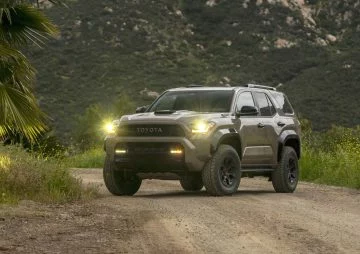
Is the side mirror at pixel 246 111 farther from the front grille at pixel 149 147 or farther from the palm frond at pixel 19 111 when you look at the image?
the palm frond at pixel 19 111

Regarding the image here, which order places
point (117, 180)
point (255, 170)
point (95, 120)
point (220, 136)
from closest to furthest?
point (220, 136) → point (117, 180) → point (255, 170) → point (95, 120)

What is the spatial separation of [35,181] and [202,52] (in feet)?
190

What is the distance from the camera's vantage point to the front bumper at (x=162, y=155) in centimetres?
1502

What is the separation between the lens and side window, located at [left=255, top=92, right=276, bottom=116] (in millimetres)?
17109

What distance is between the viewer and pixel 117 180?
1584cm

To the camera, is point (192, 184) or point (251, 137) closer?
point (251, 137)

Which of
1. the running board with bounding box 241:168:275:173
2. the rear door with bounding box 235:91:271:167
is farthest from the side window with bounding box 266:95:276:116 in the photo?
the running board with bounding box 241:168:275:173

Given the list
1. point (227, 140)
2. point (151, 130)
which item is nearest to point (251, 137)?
point (227, 140)

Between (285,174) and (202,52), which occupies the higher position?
(202,52)

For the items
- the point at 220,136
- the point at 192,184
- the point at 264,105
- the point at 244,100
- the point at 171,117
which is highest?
the point at 244,100

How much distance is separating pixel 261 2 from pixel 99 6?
13.4 metres

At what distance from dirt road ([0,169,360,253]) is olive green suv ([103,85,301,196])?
0.45 metres

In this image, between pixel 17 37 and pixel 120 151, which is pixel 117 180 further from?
pixel 17 37

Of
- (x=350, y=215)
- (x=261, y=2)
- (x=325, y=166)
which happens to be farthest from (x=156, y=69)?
(x=350, y=215)
